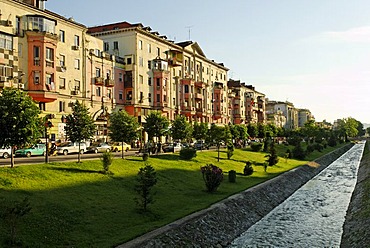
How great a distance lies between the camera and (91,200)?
2297 centimetres

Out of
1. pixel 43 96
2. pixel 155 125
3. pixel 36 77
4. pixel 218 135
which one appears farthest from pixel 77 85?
pixel 218 135

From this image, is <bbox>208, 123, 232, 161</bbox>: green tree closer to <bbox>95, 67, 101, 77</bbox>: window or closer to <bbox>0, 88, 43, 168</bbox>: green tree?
<bbox>95, 67, 101, 77</bbox>: window

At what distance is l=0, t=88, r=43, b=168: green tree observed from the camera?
2436 cm

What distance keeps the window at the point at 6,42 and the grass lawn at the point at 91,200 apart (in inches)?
1006

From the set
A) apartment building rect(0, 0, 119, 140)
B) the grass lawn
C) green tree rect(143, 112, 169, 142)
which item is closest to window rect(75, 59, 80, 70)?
apartment building rect(0, 0, 119, 140)

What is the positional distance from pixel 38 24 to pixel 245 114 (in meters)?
99.3

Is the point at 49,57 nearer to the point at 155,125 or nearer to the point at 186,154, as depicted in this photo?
the point at 155,125

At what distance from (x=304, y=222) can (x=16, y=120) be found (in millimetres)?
21791

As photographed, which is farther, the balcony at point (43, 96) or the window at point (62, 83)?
the window at point (62, 83)

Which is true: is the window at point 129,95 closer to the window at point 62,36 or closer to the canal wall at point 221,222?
the window at point 62,36

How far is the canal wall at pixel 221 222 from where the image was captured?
732 inches

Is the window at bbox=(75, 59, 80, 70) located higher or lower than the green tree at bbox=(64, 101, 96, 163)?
higher

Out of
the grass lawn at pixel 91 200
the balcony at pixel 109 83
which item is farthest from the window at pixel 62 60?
the grass lawn at pixel 91 200

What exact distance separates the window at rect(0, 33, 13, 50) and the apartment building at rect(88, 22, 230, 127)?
25659 mm
